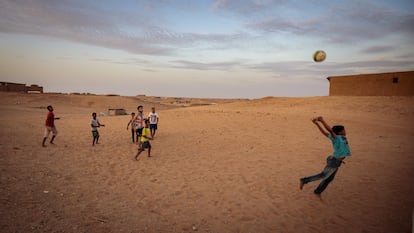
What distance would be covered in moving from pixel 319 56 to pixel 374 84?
20.7m

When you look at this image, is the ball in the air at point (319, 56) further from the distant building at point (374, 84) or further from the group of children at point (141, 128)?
the distant building at point (374, 84)

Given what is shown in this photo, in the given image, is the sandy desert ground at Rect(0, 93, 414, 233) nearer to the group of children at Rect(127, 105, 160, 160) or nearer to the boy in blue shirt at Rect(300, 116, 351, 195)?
the group of children at Rect(127, 105, 160, 160)

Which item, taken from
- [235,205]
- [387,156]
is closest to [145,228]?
[235,205]

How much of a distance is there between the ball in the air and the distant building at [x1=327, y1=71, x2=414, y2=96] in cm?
1940

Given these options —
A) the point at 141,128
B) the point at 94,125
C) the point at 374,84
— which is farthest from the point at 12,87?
the point at 374,84

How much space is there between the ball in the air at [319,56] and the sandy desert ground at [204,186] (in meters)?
3.86

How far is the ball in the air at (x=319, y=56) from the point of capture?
10.4 meters

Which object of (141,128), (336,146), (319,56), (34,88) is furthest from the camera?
(34,88)

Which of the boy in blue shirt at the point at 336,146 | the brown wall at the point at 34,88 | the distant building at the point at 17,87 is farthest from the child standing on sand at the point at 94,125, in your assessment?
the brown wall at the point at 34,88

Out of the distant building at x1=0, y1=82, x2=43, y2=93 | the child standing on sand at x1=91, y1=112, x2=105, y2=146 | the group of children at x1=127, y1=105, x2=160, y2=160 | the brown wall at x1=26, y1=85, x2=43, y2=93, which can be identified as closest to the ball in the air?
the group of children at x1=127, y1=105, x2=160, y2=160

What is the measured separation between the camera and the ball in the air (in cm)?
1037

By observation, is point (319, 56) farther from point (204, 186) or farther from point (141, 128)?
point (141, 128)

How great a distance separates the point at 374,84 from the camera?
87.6ft

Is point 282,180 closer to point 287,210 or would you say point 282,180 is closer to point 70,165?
point 287,210
